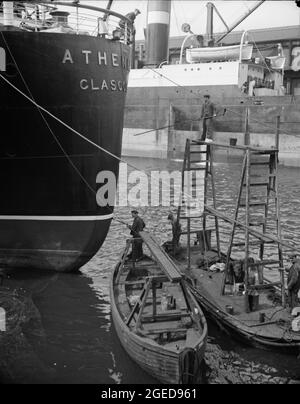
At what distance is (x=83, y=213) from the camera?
12.7 metres

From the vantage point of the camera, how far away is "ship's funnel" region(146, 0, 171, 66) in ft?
148

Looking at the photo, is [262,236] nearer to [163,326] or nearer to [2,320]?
[163,326]

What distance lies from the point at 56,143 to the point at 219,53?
32.9 metres

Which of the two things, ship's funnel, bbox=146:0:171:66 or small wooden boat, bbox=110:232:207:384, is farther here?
ship's funnel, bbox=146:0:171:66

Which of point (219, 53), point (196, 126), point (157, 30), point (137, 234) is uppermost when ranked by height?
point (157, 30)

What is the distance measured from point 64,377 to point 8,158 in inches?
250

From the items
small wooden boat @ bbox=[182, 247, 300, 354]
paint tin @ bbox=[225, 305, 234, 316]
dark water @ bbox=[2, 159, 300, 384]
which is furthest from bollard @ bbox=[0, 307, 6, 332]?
paint tin @ bbox=[225, 305, 234, 316]

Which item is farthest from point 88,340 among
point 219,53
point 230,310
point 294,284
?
point 219,53

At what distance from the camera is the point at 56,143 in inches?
479

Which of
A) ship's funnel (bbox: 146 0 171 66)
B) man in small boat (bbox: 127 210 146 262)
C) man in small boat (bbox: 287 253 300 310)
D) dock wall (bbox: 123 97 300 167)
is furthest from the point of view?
ship's funnel (bbox: 146 0 171 66)

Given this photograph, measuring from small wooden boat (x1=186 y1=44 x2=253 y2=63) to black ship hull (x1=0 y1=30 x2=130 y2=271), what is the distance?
98.4ft

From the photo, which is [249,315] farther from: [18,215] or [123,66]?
[123,66]

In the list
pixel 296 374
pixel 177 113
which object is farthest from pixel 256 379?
pixel 177 113

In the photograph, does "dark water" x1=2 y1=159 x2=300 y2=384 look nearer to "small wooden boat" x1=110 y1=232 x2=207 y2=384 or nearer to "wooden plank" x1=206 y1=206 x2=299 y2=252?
"small wooden boat" x1=110 y1=232 x2=207 y2=384
